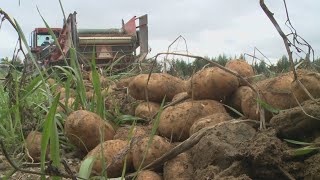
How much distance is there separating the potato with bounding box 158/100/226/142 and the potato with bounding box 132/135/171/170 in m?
0.19

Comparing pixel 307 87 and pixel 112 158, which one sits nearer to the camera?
pixel 307 87

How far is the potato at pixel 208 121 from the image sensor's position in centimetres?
174

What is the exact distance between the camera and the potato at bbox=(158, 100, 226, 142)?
190 centimetres

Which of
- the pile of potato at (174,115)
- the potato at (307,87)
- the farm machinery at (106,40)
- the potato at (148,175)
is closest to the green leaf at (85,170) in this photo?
the pile of potato at (174,115)

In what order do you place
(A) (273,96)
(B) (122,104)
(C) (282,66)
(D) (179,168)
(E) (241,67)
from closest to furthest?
1. (D) (179,168)
2. (A) (273,96)
3. (E) (241,67)
4. (B) (122,104)
5. (C) (282,66)

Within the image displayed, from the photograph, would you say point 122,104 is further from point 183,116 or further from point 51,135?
point 51,135

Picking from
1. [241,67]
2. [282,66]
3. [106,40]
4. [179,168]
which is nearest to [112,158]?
[179,168]

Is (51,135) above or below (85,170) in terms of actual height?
above

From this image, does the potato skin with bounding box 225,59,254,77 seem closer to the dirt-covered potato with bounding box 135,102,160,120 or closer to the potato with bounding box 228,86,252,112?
the potato with bounding box 228,86,252,112

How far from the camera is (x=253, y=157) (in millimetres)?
1298

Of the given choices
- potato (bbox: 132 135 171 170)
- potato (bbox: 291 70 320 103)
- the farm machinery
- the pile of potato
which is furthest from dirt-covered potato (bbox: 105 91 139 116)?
the farm machinery

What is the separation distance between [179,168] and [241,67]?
834 mm

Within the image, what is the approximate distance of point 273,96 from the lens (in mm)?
1685

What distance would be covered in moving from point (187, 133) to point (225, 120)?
22 cm
